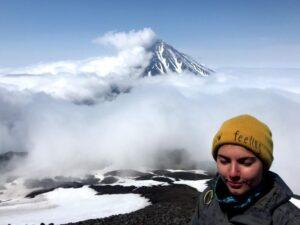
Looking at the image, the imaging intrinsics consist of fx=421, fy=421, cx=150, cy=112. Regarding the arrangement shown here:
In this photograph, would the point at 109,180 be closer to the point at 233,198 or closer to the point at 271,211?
the point at 233,198

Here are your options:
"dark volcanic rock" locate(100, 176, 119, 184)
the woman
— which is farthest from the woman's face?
"dark volcanic rock" locate(100, 176, 119, 184)

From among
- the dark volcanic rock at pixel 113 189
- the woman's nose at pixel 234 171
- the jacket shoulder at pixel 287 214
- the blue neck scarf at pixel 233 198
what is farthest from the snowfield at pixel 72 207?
the jacket shoulder at pixel 287 214

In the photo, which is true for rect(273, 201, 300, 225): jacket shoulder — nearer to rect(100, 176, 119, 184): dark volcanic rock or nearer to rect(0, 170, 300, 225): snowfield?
rect(0, 170, 300, 225): snowfield

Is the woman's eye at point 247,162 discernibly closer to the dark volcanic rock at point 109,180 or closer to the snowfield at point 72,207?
the snowfield at point 72,207

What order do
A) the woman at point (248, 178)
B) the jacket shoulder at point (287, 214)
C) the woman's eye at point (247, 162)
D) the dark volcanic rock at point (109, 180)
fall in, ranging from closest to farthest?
the jacket shoulder at point (287, 214) < the woman at point (248, 178) < the woman's eye at point (247, 162) < the dark volcanic rock at point (109, 180)

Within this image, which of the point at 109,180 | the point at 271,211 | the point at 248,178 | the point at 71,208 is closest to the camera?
the point at 271,211

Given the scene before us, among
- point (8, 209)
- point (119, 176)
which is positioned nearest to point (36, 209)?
point (8, 209)

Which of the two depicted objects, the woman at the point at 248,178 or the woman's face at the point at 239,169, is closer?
the woman at the point at 248,178

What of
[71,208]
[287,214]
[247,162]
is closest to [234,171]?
[247,162]
